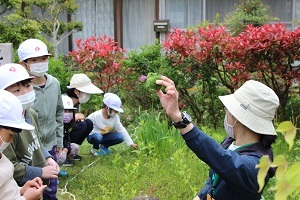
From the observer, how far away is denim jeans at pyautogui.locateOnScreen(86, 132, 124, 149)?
20.4 feet

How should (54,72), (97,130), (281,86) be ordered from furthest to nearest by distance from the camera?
1. (54,72)
2. (281,86)
3. (97,130)

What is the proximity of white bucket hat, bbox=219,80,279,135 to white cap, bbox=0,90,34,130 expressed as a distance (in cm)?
111

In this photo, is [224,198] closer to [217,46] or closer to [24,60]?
[24,60]

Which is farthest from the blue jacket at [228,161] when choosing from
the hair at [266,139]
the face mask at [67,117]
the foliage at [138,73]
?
the foliage at [138,73]

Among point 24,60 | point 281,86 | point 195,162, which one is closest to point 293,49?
point 281,86

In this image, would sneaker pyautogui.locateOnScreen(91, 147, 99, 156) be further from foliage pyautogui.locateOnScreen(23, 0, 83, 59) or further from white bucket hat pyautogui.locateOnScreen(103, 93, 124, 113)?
foliage pyautogui.locateOnScreen(23, 0, 83, 59)

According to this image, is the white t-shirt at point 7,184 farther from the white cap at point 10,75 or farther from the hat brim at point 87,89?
the hat brim at point 87,89

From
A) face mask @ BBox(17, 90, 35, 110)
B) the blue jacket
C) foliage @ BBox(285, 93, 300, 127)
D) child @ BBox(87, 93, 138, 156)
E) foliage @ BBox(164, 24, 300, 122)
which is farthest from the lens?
foliage @ BBox(285, 93, 300, 127)

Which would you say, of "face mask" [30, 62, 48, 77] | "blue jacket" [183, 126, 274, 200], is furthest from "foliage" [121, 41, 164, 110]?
"blue jacket" [183, 126, 274, 200]

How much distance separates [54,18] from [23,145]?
348 inches

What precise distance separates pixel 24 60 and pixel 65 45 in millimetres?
9040

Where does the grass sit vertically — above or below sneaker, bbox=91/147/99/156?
above

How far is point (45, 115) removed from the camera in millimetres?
4395

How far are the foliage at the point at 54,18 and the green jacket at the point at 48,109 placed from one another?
713 centimetres
